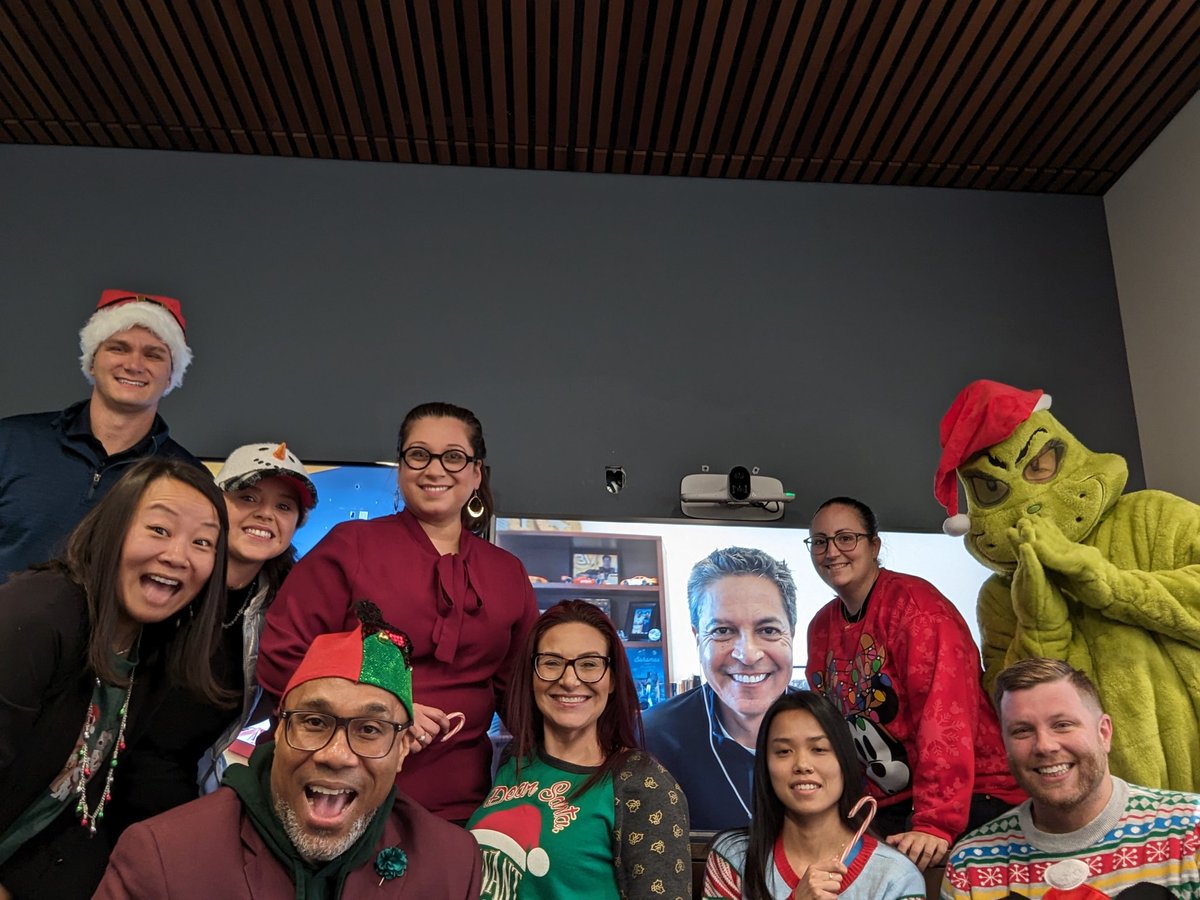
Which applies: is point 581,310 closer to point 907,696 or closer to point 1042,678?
point 907,696

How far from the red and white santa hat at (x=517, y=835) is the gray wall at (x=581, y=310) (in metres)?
1.47

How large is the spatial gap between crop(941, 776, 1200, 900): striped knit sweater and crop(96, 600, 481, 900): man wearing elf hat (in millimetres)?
1005

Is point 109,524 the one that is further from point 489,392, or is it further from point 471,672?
point 489,392

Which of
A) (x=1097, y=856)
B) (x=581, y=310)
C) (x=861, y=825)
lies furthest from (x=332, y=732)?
(x=581, y=310)

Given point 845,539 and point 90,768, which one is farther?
point 845,539

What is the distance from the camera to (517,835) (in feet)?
6.45

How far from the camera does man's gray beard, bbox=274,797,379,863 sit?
63.3 inches

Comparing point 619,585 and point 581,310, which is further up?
point 581,310

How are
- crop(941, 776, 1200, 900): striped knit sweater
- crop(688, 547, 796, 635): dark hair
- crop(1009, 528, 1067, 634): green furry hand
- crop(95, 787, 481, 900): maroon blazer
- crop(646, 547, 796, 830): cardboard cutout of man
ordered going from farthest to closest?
crop(688, 547, 796, 635): dark hair → crop(646, 547, 796, 830): cardboard cutout of man → crop(1009, 528, 1067, 634): green furry hand → crop(941, 776, 1200, 900): striped knit sweater → crop(95, 787, 481, 900): maroon blazer

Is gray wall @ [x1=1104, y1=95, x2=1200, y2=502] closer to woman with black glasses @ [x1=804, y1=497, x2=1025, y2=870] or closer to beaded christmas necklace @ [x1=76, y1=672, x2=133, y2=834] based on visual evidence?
woman with black glasses @ [x1=804, y1=497, x2=1025, y2=870]

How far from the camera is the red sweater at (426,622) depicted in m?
2.09

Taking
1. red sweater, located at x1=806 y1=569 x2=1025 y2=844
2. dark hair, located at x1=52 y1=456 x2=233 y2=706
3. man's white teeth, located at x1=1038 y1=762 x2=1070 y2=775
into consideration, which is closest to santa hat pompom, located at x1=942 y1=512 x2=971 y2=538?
red sweater, located at x1=806 y1=569 x2=1025 y2=844

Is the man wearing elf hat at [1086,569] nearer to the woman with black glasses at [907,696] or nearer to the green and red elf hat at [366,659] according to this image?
the woman with black glasses at [907,696]

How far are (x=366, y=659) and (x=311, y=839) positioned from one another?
29 centimetres
